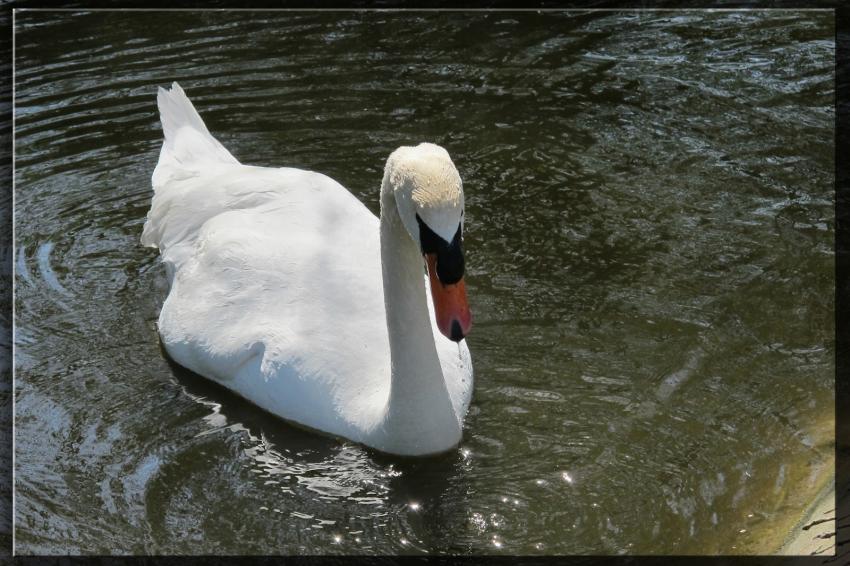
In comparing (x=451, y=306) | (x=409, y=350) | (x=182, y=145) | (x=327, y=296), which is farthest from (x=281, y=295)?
(x=182, y=145)

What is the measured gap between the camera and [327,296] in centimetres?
668

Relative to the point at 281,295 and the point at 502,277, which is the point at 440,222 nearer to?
the point at 281,295

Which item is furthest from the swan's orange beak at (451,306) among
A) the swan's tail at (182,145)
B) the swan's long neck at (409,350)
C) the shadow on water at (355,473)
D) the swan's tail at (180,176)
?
the swan's tail at (182,145)

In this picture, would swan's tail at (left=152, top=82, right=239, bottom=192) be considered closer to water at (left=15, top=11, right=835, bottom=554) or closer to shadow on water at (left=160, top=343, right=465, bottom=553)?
water at (left=15, top=11, right=835, bottom=554)

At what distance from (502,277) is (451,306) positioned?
2552 millimetres

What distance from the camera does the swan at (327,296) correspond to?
552 cm

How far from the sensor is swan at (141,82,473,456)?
18.1 ft

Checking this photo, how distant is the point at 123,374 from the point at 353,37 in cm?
542

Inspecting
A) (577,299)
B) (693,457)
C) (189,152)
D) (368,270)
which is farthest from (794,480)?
(189,152)

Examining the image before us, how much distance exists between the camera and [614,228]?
840cm

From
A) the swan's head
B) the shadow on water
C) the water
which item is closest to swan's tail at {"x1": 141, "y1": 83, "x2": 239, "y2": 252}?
the water

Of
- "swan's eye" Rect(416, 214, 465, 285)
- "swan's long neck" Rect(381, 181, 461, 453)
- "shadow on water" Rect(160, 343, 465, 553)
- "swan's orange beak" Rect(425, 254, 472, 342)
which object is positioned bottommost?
"shadow on water" Rect(160, 343, 465, 553)

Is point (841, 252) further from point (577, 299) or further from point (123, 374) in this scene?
point (123, 374)

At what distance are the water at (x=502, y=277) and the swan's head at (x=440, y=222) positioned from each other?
1099 millimetres
